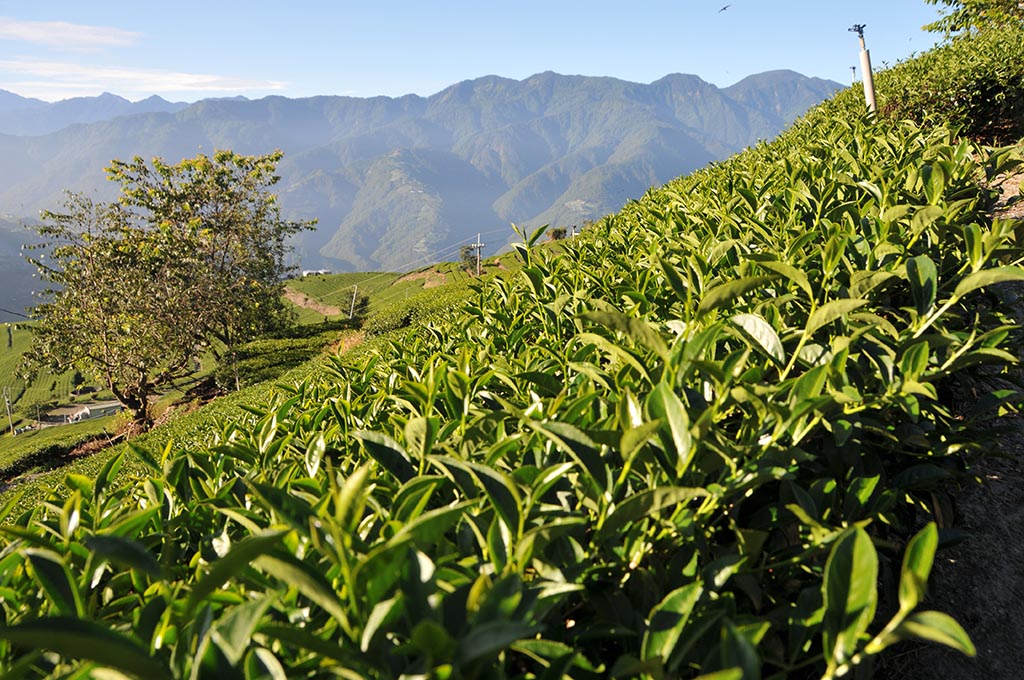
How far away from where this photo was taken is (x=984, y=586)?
2.30m


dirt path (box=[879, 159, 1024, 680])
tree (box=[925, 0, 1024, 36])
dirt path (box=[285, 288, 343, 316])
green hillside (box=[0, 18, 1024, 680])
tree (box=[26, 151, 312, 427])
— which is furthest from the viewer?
dirt path (box=[285, 288, 343, 316])

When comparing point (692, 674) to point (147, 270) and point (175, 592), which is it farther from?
point (147, 270)

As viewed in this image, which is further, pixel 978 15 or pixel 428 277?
pixel 428 277

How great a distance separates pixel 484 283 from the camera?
14.1 ft

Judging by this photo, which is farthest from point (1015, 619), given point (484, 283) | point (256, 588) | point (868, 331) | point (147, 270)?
point (147, 270)

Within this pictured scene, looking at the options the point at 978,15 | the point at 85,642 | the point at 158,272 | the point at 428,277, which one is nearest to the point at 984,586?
the point at 85,642

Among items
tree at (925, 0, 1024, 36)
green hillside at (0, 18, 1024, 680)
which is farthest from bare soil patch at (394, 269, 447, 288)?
green hillside at (0, 18, 1024, 680)

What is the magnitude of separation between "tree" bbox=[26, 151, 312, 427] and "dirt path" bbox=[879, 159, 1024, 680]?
2507 centimetres

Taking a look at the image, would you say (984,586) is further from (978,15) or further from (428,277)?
(428,277)

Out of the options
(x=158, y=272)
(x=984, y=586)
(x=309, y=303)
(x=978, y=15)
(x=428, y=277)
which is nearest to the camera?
(x=984, y=586)

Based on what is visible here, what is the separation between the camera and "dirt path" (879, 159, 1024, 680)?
77.2 inches

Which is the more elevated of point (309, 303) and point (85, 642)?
point (85, 642)

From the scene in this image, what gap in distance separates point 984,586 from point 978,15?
2163 centimetres

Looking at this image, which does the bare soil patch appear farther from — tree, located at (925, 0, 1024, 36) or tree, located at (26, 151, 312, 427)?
tree, located at (925, 0, 1024, 36)
